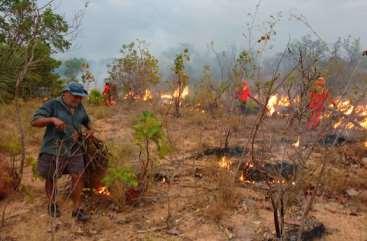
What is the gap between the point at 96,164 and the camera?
5.40m

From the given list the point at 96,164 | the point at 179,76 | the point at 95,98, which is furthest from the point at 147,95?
the point at 96,164

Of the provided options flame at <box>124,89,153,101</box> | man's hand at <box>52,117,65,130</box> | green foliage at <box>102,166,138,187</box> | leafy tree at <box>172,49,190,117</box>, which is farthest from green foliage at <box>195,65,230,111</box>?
man's hand at <box>52,117,65,130</box>

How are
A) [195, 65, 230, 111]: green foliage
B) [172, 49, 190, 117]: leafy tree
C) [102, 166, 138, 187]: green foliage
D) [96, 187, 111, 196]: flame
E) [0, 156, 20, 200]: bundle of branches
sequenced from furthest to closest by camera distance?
[195, 65, 230, 111]: green foliage
[172, 49, 190, 117]: leafy tree
[0, 156, 20, 200]: bundle of branches
[96, 187, 111, 196]: flame
[102, 166, 138, 187]: green foliage

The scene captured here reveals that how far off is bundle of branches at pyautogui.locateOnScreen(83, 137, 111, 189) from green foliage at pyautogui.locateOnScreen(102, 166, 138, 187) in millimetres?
310

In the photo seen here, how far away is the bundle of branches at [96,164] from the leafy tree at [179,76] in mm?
6569

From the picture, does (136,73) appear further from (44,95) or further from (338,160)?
(338,160)

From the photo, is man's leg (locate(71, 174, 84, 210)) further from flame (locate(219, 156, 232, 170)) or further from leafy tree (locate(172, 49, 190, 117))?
leafy tree (locate(172, 49, 190, 117))

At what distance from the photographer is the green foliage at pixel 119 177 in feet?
16.6

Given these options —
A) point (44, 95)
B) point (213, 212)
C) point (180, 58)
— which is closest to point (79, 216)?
point (213, 212)

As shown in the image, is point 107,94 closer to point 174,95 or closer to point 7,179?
point 174,95

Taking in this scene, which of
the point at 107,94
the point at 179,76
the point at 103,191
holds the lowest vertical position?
the point at 103,191

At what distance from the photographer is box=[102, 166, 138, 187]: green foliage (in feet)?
16.6

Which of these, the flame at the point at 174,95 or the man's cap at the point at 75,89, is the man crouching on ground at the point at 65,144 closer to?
the man's cap at the point at 75,89

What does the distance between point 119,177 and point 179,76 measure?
305 inches
